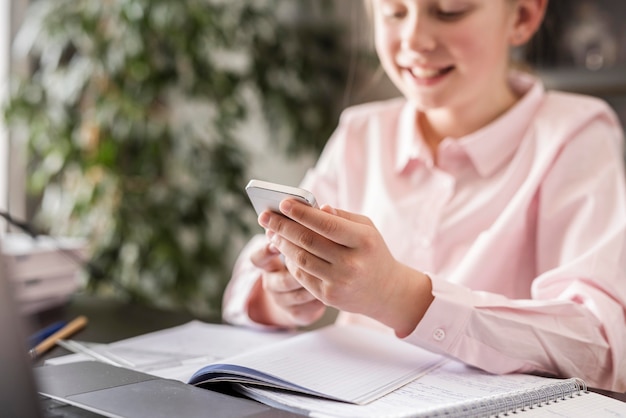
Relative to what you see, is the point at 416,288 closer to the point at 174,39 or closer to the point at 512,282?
the point at 512,282

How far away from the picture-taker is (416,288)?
767 mm

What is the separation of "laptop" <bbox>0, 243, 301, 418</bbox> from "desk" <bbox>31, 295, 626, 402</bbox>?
0.76ft

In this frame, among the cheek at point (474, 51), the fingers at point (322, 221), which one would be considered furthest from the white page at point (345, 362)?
the cheek at point (474, 51)

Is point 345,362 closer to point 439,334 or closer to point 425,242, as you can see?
point 439,334

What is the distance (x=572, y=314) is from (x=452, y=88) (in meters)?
0.35

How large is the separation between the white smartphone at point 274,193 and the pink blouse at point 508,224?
0.68 ft

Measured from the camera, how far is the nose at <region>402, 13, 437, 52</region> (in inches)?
37.4

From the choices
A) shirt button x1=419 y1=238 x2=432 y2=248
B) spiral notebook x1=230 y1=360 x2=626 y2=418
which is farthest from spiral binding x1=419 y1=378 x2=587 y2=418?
shirt button x1=419 y1=238 x2=432 y2=248

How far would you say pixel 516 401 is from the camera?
2.02ft

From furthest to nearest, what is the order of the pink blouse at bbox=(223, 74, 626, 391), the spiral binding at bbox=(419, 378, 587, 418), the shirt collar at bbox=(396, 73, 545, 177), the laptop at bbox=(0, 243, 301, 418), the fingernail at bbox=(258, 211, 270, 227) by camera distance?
the shirt collar at bbox=(396, 73, 545, 177) → the pink blouse at bbox=(223, 74, 626, 391) → the fingernail at bbox=(258, 211, 270, 227) → the spiral binding at bbox=(419, 378, 587, 418) → the laptop at bbox=(0, 243, 301, 418)

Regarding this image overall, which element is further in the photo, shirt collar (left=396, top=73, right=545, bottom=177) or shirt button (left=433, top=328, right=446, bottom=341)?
shirt collar (left=396, top=73, right=545, bottom=177)

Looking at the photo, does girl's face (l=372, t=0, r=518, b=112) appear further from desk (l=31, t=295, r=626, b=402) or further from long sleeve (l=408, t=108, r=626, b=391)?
desk (l=31, t=295, r=626, b=402)

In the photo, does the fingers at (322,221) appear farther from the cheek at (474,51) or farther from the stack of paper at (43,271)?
the stack of paper at (43,271)

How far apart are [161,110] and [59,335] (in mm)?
1270
